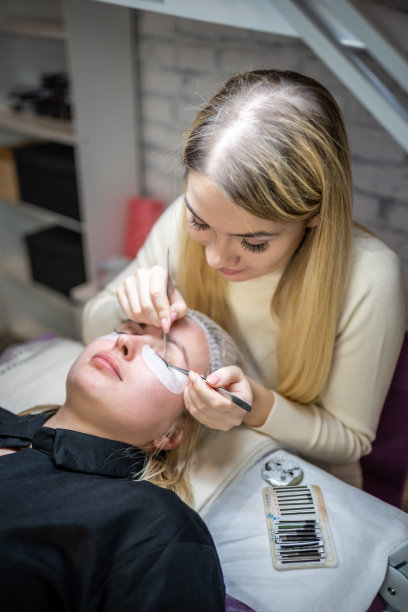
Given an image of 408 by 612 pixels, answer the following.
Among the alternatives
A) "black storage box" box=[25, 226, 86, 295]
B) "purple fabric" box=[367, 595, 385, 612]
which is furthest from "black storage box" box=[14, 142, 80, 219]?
"purple fabric" box=[367, 595, 385, 612]

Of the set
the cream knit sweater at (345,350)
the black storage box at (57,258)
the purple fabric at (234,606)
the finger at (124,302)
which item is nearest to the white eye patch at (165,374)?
the finger at (124,302)

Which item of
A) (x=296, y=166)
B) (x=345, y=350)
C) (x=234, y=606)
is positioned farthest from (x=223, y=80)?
(x=234, y=606)

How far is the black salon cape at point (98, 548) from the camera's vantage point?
2.72ft

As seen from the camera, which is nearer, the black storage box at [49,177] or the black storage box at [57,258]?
the black storage box at [49,177]

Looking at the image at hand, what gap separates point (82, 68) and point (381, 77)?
3.38 feet

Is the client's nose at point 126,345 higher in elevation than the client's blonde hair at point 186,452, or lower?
higher

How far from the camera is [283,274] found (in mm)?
1175

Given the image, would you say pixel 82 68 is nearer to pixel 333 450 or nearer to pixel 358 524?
pixel 333 450

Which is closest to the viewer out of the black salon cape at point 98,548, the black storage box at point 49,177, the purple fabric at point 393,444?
the black salon cape at point 98,548

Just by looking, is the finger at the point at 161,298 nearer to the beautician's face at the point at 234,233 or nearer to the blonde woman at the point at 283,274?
the blonde woman at the point at 283,274

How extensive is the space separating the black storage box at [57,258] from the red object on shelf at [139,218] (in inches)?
8.7

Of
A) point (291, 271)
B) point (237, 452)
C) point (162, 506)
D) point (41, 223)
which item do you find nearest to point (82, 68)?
point (41, 223)

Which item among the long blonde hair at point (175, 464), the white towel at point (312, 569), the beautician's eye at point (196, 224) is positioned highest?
→ the beautician's eye at point (196, 224)

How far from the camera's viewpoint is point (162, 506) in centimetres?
94
